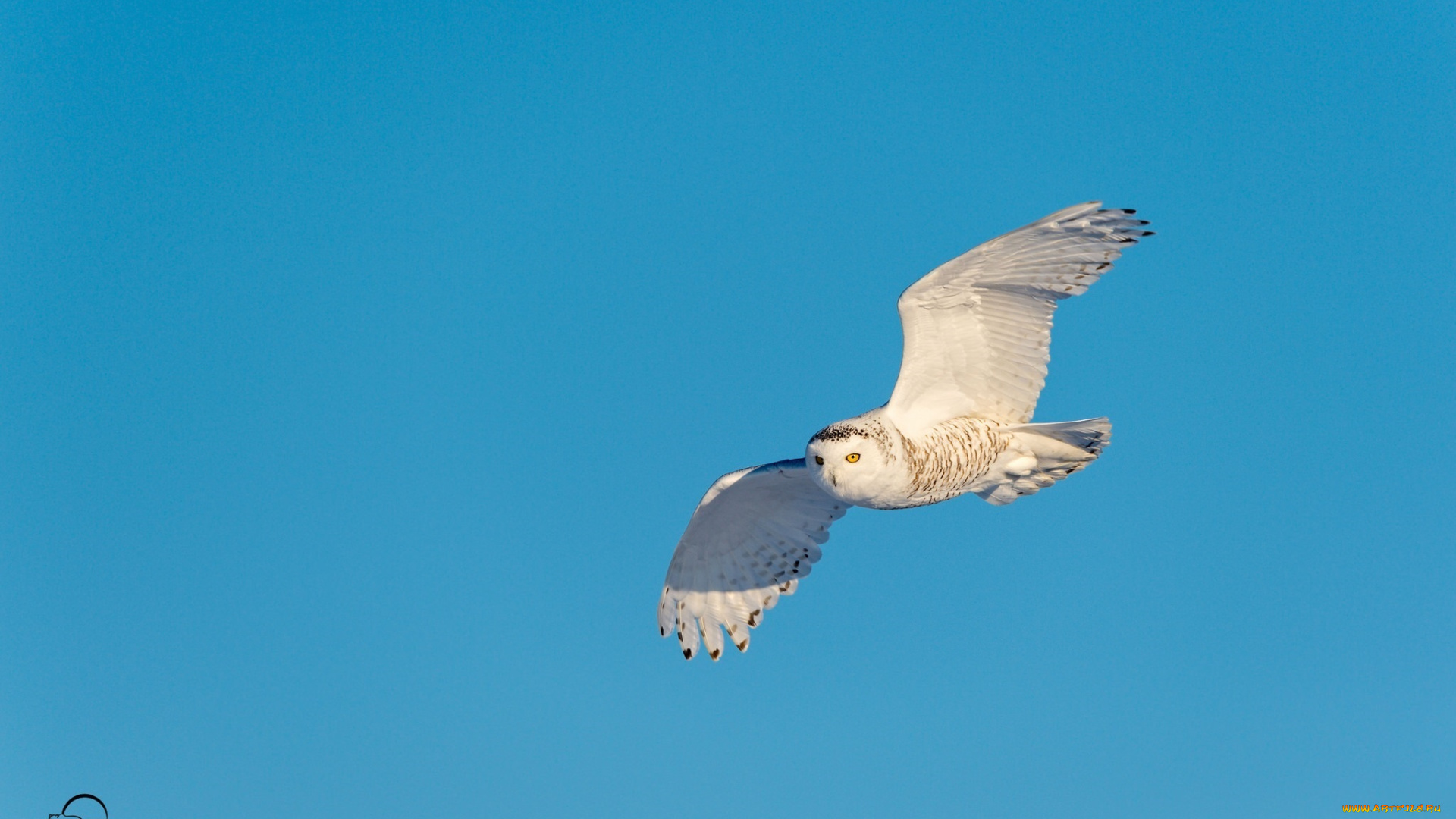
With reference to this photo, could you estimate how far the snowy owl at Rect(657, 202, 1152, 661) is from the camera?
33.2 feet

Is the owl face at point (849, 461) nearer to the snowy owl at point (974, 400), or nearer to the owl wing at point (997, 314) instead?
the snowy owl at point (974, 400)

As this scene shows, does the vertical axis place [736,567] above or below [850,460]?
above

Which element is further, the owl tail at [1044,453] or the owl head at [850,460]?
the owl tail at [1044,453]

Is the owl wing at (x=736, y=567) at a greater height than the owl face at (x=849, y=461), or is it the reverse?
the owl wing at (x=736, y=567)

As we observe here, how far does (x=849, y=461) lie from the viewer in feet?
32.5

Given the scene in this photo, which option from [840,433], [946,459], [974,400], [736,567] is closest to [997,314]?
[974,400]

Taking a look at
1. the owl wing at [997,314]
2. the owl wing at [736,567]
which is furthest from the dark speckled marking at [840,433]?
the owl wing at [736,567]

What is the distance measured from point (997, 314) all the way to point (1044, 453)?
4.78 feet

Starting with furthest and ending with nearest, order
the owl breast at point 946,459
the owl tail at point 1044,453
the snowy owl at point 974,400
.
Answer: the owl tail at point 1044,453 < the owl breast at point 946,459 < the snowy owl at point 974,400

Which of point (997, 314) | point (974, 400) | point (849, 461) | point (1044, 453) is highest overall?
point (997, 314)

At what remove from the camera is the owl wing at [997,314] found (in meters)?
10.3

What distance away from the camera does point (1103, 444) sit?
434 inches

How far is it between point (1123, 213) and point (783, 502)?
472cm

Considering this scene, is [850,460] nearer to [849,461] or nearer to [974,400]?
[849,461]
